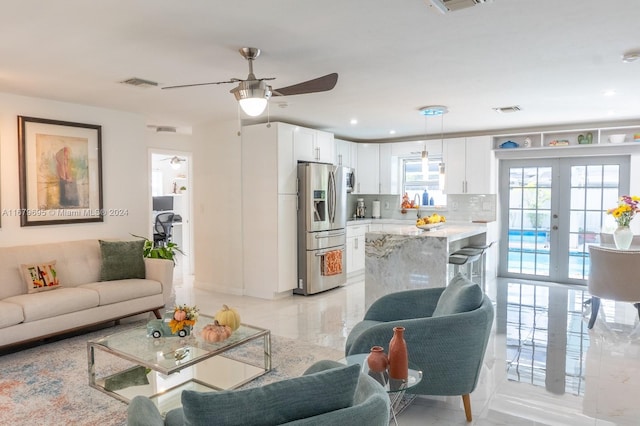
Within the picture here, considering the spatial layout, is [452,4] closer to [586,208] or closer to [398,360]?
[398,360]

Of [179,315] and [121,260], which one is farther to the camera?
[121,260]

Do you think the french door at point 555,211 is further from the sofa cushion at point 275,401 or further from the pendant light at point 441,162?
the sofa cushion at point 275,401

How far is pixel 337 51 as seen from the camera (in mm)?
3160

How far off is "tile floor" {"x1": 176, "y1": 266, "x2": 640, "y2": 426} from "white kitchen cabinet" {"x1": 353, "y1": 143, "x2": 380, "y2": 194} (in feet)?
7.45

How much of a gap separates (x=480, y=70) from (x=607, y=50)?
884 mm

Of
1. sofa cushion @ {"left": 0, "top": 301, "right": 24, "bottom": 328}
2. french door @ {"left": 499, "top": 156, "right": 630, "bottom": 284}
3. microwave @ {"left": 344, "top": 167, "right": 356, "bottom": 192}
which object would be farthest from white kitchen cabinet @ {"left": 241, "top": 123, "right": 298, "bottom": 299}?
french door @ {"left": 499, "top": 156, "right": 630, "bottom": 284}

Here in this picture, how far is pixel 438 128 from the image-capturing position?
22.6 ft

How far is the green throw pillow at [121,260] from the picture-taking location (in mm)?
4725

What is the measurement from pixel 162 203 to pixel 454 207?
6313 millimetres

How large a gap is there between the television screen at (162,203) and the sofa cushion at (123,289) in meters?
5.39

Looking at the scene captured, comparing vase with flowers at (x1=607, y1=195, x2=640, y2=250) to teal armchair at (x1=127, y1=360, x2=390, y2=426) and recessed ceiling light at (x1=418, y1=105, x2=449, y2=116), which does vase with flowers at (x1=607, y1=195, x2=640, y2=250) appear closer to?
recessed ceiling light at (x1=418, y1=105, x2=449, y2=116)

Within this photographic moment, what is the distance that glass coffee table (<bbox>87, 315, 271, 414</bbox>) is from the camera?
2.83m

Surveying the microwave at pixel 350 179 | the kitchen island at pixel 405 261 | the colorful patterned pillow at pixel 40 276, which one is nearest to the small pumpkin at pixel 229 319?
the kitchen island at pixel 405 261

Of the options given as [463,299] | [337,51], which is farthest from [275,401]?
[337,51]
